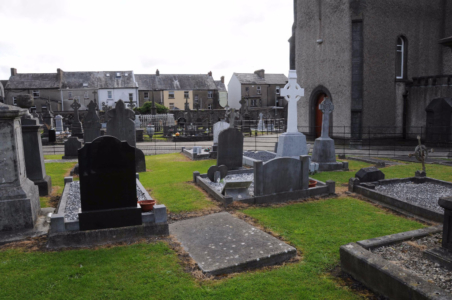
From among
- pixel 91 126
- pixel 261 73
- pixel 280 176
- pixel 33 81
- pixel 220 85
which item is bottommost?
pixel 280 176

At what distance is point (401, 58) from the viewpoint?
20.4 m

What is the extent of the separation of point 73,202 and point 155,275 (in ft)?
12.7

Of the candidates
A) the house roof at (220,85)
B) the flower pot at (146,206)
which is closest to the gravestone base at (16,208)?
the flower pot at (146,206)

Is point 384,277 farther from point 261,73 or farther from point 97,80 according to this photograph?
point 261,73

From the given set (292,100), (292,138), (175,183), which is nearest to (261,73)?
(292,100)

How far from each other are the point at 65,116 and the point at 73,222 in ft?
147

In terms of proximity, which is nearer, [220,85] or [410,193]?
[410,193]

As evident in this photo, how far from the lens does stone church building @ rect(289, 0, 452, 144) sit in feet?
62.4

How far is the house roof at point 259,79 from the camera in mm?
58269

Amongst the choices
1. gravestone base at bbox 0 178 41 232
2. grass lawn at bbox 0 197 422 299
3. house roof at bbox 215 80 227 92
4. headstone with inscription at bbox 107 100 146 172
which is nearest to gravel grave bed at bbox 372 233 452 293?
grass lawn at bbox 0 197 422 299

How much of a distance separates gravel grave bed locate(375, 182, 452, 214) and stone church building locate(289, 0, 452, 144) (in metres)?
10.5

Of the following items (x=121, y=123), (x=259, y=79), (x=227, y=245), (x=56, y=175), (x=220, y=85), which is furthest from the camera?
(x=220, y=85)

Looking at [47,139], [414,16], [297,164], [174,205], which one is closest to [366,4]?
[414,16]

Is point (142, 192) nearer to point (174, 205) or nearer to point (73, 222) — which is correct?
point (174, 205)
